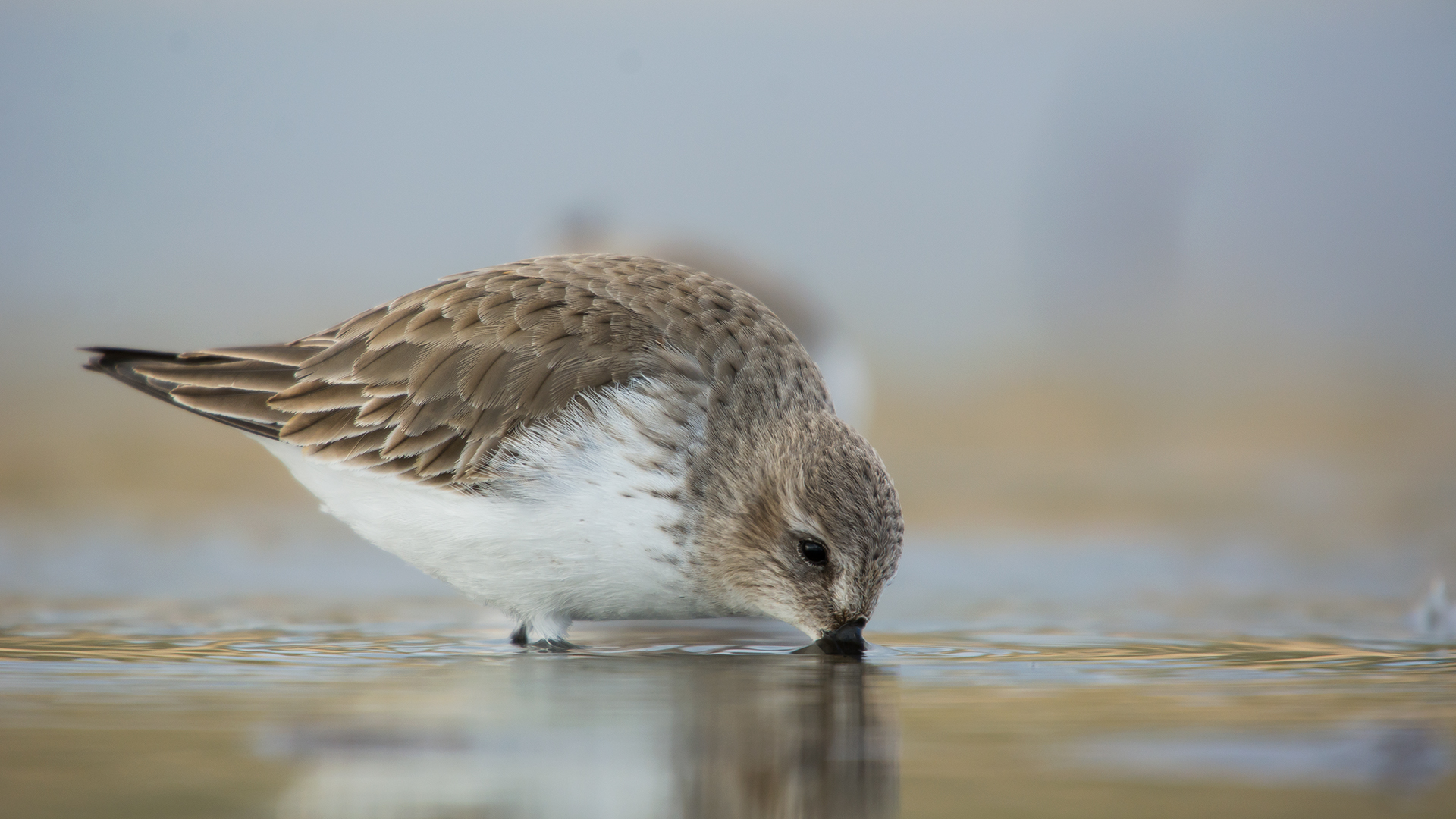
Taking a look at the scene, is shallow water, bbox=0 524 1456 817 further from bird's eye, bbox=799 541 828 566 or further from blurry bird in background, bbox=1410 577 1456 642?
bird's eye, bbox=799 541 828 566

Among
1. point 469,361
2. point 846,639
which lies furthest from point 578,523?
point 846,639

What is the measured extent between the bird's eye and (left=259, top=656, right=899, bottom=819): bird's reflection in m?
0.50

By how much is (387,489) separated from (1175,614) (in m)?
3.50

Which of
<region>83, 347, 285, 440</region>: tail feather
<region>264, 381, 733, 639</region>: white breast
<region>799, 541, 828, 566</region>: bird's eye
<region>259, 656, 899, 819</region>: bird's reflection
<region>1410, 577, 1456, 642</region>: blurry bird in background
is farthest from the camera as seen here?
<region>83, 347, 285, 440</region>: tail feather

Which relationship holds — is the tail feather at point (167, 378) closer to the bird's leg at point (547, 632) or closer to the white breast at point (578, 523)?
the white breast at point (578, 523)

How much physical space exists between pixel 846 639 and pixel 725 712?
1.24 meters

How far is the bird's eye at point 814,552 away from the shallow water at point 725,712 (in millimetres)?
353

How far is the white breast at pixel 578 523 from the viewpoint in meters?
5.20

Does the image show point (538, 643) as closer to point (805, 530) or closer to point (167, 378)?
point (805, 530)

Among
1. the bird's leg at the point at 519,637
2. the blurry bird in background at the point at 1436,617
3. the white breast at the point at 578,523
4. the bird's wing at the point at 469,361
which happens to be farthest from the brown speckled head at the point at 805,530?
the blurry bird in background at the point at 1436,617

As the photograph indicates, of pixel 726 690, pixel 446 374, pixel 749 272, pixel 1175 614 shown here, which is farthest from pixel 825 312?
pixel 726 690

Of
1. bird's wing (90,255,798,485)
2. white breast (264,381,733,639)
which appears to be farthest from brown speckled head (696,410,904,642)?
bird's wing (90,255,798,485)

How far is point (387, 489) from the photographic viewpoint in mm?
5750

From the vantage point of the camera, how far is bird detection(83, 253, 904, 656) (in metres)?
5.25
